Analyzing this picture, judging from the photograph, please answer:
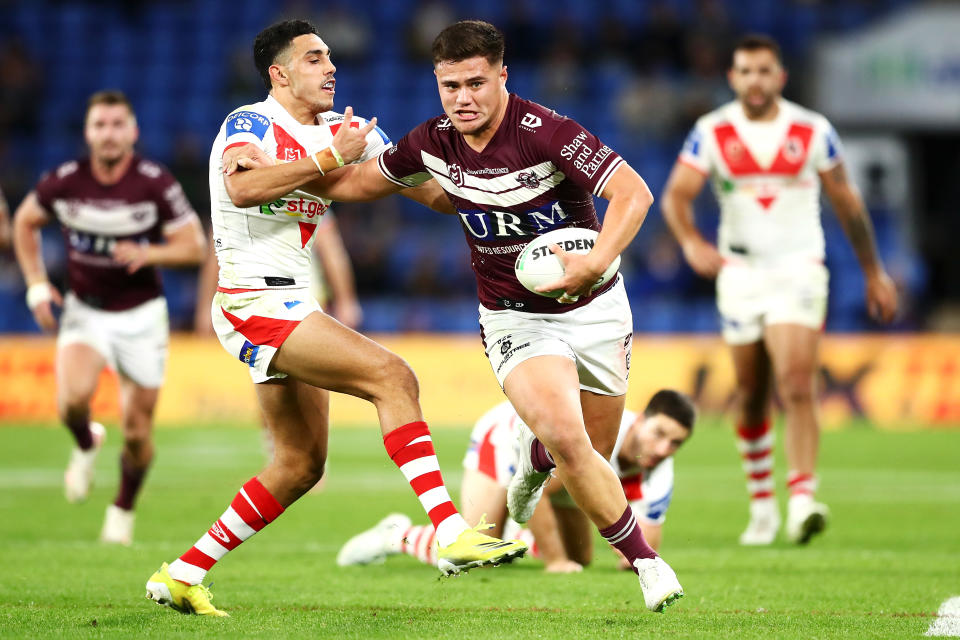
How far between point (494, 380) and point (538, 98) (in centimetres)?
679

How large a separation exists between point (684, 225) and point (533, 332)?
341cm

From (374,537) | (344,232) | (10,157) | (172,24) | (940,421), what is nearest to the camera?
(374,537)

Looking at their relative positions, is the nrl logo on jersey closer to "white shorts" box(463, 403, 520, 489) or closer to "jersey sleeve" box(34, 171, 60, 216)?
"white shorts" box(463, 403, 520, 489)

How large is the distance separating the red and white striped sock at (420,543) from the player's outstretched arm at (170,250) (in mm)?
2413

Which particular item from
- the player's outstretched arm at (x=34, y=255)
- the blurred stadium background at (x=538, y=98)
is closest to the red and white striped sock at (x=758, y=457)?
the player's outstretched arm at (x=34, y=255)

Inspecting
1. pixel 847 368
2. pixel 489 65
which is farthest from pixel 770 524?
pixel 847 368

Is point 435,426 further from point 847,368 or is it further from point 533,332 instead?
point 533,332

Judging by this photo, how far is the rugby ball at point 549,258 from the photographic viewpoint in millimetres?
5359

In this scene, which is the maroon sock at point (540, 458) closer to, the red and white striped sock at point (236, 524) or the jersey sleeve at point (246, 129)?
the red and white striped sock at point (236, 524)

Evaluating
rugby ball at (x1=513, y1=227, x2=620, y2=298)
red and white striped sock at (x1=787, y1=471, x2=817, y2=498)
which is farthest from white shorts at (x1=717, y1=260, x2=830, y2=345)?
rugby ball at (x1=513, y1=227, x2=620, y2=298)

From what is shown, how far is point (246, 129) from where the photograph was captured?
5.71 metres

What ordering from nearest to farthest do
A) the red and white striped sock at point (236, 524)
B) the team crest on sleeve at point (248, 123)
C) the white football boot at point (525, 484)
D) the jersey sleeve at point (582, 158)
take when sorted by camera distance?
the jersey sleeve at point (582, 158) → the team crest on sleeve at point (248, 123) → the red and white striped sock at point (236, 524) → the white football boot at point (525, 484)

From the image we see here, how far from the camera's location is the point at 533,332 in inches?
225

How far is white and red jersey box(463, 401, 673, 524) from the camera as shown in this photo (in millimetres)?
7336
